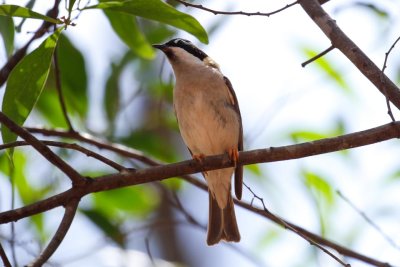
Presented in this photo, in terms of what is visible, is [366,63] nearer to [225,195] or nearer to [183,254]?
[225,195]

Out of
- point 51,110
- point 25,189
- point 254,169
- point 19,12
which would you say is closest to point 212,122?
point 254,169

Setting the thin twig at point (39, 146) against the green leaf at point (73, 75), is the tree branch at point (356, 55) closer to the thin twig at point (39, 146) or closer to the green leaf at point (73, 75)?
the thin twig at point (39, 146)

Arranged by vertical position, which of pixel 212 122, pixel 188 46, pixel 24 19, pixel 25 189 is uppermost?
pixel 188 46

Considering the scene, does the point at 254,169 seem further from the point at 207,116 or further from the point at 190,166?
the point at 190,166

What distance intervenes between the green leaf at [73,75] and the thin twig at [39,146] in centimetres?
170

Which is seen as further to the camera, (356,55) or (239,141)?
(239,141)

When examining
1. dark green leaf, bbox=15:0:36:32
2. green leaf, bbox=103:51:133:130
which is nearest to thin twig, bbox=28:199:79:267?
dark green leaf, bbox=15:0:36:32

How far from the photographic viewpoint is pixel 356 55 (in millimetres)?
3139

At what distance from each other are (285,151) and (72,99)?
86.6 inches

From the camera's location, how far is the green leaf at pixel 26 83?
3.26 m

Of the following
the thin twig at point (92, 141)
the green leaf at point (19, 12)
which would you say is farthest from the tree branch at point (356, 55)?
the thin twig at point (92, 141)

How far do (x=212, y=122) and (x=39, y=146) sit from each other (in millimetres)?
1929

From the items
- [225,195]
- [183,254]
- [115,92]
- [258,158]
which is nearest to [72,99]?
[115,92]

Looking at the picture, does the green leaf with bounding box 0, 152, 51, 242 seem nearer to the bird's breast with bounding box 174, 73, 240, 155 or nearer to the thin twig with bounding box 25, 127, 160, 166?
the thin twig with bounding box 25, 127, 160, 166
